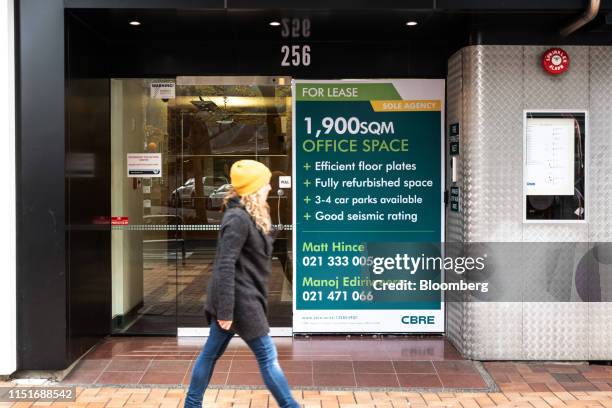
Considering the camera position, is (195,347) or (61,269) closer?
(61,269)

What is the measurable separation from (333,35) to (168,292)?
3.12 meters

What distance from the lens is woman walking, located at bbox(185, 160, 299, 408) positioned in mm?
3988

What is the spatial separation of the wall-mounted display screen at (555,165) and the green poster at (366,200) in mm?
1065

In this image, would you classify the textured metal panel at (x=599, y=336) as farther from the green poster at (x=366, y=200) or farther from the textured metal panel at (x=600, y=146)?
the green poster at (x=366, y=200)

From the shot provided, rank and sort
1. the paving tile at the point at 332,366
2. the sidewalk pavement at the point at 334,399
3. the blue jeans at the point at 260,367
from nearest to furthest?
the blue jeans at the point at 260,367 < the sidewalk pavement at the point at 334,399 < the paving tile at the point at 332,366

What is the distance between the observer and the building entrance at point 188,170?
6.95 meters

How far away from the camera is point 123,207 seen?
7020 mm

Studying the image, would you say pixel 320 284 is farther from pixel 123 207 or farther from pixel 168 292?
pixel 123 207

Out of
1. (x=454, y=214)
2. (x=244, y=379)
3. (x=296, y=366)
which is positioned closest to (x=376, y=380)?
(x=296, y=366)

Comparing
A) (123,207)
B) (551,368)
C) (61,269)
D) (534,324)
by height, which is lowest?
(551,368)

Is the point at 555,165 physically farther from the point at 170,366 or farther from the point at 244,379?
the point at 170,366

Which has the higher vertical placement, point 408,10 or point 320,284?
point 408,10

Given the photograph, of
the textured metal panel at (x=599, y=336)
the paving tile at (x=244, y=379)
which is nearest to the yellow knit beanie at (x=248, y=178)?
the paving tile at (x=244, y=379)

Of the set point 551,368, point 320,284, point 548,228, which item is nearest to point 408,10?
point 548,228
